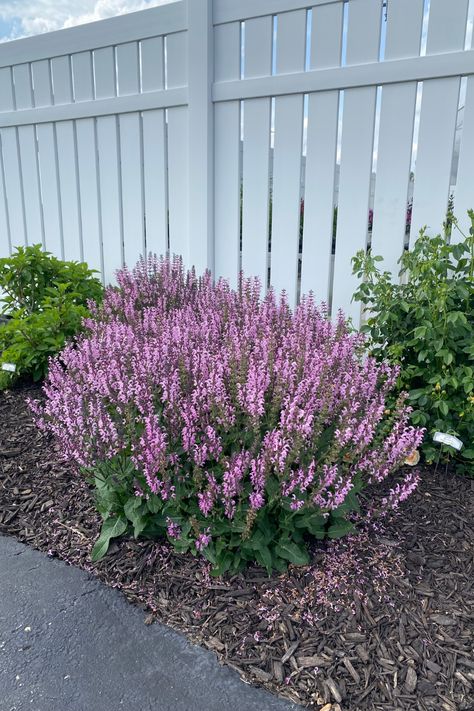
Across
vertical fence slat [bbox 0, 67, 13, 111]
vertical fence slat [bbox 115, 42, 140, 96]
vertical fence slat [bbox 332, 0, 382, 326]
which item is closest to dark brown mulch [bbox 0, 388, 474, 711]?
vertical fence slat [bbox 332, 0, 382, 326]

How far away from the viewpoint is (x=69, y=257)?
15.9ft

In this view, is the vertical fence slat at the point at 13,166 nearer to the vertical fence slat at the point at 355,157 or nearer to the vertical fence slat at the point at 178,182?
the vertical fence slat at the point at 178,182

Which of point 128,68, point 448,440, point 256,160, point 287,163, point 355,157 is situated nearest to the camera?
point 448,440

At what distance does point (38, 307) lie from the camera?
402 centimetres

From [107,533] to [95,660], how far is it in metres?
0.48

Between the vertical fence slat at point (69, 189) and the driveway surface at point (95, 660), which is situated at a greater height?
the vertical fence slat at point (69, 189)

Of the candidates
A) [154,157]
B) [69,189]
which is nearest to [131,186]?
[154,157]

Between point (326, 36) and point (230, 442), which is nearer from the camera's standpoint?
point (230, 442)

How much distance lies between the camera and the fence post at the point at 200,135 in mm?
3402

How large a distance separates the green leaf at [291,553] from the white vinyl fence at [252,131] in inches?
72.6

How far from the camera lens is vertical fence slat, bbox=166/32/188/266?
3.62 meters

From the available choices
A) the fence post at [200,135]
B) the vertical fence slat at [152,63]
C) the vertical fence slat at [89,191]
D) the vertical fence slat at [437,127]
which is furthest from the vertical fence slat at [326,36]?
the vertical fence slat at [89,191]

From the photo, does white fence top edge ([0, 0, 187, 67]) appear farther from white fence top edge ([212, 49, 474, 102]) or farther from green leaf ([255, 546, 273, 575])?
green leaf ([255, 546, 273, 575])

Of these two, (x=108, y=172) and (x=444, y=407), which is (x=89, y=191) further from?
(x=444, y=407)
